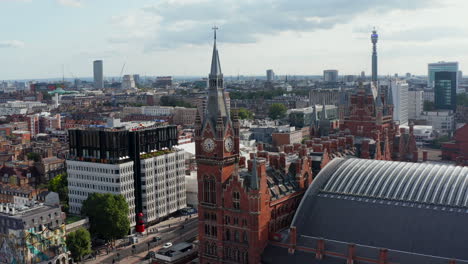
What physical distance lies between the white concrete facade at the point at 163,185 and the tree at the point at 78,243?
27.5m

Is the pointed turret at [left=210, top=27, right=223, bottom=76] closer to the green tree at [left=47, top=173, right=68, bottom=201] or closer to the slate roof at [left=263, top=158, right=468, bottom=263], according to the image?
the slate roof at [left=263, top=158, right=468, bottom=263]

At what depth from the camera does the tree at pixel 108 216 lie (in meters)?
130

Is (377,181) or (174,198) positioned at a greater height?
(377,181)

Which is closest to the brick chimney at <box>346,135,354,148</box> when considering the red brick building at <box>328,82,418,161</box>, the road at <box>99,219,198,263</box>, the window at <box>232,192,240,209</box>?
the red brick building at <box>328,82,418,161</box>

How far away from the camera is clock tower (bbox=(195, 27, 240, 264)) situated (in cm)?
9812

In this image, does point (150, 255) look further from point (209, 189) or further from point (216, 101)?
point (216, 101)

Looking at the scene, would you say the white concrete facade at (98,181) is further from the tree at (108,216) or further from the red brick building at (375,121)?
the red brick building at (375,121)

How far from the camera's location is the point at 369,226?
9200 cm

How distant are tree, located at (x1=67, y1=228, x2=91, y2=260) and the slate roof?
48712 millimetres

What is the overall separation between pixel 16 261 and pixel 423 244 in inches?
3223

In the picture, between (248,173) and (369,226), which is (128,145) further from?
(369,226)

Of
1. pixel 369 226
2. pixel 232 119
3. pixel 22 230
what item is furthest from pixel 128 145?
pixel 369 226

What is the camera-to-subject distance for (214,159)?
98562 mm

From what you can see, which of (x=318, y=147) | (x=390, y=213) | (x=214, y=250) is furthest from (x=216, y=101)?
(x=390, y=213)
